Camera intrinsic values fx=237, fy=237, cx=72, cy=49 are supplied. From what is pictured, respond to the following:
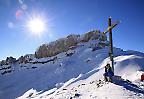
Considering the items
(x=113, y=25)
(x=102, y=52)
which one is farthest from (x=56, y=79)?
(x=113, y=25)

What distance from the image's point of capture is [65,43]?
90125 millimetres

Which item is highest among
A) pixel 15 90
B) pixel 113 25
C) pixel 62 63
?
pixel 113 25

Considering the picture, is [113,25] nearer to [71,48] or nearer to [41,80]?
[41,80]

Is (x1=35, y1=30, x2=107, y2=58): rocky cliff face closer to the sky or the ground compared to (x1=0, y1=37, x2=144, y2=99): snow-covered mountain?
closer to the sky

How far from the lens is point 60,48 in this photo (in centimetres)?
8975

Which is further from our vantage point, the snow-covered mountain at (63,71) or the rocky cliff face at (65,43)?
the rocky cliff face at (65,43)

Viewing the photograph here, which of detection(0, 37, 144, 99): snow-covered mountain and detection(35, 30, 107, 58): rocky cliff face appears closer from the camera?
detection(0, 37, 144, 99): snow-covered mountain

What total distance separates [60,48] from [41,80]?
26538mm

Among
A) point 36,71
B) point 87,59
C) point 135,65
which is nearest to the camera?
point 135,65

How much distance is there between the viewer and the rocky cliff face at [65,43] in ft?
290

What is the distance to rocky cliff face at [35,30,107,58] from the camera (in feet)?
290

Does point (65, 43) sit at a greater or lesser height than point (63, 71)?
greater

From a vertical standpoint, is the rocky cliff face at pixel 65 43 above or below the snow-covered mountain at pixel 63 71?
above

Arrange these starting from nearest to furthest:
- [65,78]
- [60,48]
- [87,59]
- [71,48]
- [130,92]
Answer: [130,92]
[65,78]
[87,59]
[71,48]
[60,48]
